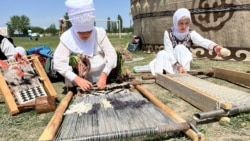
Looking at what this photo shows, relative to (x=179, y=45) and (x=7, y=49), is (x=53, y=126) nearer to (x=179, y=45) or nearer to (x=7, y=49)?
(x=7, y=49)

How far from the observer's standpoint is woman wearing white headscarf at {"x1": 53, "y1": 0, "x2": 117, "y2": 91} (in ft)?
10.3

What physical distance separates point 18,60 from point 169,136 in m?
2.44

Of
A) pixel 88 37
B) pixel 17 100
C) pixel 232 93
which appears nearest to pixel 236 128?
pixel 232 93

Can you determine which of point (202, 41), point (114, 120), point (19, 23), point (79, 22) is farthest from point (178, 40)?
point (19, 23)

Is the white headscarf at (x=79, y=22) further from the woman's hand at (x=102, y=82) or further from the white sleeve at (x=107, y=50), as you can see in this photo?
the woman's hand at (x=102, y=82)

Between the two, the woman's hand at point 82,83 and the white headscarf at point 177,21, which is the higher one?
the white headscarf at point 177,21

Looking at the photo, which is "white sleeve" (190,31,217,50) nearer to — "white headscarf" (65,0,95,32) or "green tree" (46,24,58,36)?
"white headscarf" (65,0,95,32)

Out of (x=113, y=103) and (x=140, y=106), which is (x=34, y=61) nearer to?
(x=113, y=103)

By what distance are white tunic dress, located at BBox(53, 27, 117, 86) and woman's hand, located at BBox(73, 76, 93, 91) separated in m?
0.12

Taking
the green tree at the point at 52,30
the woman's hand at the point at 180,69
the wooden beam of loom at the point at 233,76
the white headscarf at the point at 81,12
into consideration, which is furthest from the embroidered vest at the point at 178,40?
the green tree at the point at 52,30

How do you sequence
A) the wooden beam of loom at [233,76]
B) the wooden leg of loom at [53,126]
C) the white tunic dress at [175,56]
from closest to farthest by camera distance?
1. the wooden leg of loom at [53,126]
2. the wooden beam of loom at [233,76]
3. the white tunic dress at [175,56]

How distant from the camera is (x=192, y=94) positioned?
9.98 ft

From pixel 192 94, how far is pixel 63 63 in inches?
55.4

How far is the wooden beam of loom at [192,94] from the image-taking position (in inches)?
100
